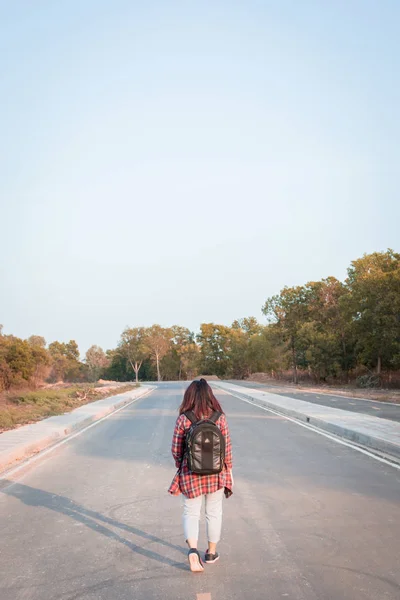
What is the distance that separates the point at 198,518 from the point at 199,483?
0.31 meters

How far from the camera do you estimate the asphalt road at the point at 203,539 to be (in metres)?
4.79

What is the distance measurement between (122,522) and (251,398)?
27.3m

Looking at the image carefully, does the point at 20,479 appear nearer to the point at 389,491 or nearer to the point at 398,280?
the point at 389,491

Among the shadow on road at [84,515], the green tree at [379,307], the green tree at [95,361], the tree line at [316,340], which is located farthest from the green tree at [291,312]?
the green tree at [95,361]

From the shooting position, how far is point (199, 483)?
5336 mm

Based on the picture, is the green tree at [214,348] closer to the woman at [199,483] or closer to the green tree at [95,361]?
the green tree at [95,361]

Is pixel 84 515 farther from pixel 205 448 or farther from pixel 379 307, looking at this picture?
pixel 379 307

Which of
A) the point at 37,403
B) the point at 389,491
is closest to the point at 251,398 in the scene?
the point at 37,403

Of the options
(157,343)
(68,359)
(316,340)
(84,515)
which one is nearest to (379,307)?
(316,340)

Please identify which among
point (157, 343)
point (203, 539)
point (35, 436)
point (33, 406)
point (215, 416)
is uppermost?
point (157, 343)

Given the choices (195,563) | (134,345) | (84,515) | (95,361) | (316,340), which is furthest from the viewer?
(95,361)

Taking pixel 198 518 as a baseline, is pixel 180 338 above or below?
above

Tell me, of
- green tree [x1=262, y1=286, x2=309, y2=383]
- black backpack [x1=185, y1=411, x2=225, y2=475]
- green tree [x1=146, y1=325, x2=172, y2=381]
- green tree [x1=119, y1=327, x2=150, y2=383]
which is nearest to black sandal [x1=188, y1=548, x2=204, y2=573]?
black backpack [x1=185, y1=411, x2=225, y2=475]

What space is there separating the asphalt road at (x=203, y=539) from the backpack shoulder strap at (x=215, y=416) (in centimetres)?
129
